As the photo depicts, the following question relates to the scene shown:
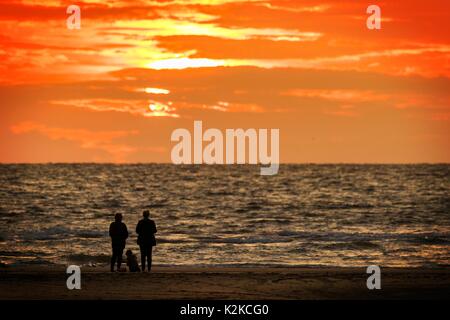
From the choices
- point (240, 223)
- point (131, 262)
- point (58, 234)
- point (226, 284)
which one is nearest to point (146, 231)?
point (131, 262)

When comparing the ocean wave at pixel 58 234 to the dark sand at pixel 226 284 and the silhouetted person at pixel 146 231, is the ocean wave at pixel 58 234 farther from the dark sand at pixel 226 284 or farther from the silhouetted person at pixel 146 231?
the silhouetted person at pixel 146 231

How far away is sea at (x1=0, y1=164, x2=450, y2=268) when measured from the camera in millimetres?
36250

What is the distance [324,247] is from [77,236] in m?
14.1

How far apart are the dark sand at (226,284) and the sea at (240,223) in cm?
588

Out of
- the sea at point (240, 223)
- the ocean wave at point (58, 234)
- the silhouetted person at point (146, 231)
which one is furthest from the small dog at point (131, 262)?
the ocean wave at point (58, 234)

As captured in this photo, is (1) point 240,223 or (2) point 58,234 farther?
(1) point 240,223

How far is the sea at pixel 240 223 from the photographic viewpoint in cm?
3625

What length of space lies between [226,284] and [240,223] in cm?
3619

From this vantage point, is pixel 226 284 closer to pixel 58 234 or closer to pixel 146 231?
pixel 146 231

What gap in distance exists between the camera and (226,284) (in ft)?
76.7

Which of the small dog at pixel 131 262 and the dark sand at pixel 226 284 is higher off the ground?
the small dog at pixel 131 262

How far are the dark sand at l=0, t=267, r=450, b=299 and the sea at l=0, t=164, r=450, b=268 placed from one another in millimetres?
5882
